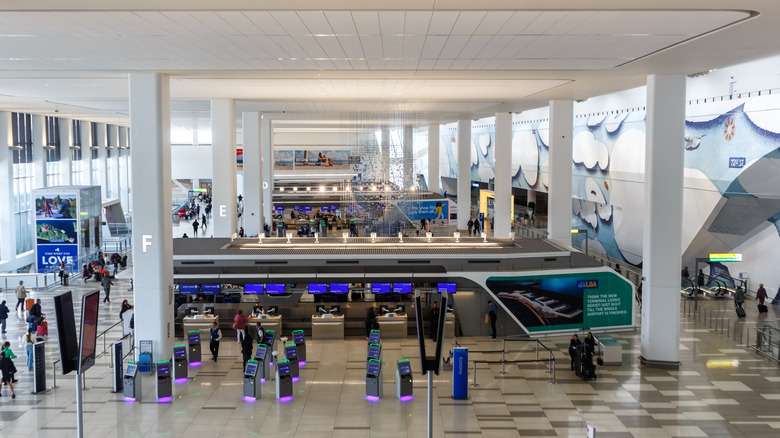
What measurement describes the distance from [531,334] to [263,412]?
804 centimetres

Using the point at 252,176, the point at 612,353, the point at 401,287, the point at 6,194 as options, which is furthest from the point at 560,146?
the point at 6,194

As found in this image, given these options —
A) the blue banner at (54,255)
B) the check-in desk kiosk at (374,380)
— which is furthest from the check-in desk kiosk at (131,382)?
the blue banner at (54,255)

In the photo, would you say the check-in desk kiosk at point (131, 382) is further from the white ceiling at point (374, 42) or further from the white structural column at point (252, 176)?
the white structural column at point (252, 176)

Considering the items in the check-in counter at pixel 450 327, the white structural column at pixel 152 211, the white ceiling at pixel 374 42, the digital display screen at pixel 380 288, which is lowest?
the check-in counter at pixel 450 327

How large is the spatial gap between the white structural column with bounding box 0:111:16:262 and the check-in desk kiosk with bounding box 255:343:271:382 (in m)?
19.0

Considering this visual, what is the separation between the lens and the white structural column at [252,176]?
2997cm

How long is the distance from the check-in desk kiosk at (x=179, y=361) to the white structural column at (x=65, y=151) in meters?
26.1

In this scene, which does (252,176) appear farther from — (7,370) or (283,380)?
(283,380)

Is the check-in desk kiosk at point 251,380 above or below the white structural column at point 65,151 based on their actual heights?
below

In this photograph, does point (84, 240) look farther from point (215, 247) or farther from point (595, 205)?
point (595, 205)

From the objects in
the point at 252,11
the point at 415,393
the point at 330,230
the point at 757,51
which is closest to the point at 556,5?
the point at 252,11

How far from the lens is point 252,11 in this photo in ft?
27.2

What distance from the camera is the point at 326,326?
17.3 m

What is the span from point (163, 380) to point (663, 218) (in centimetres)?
1035
